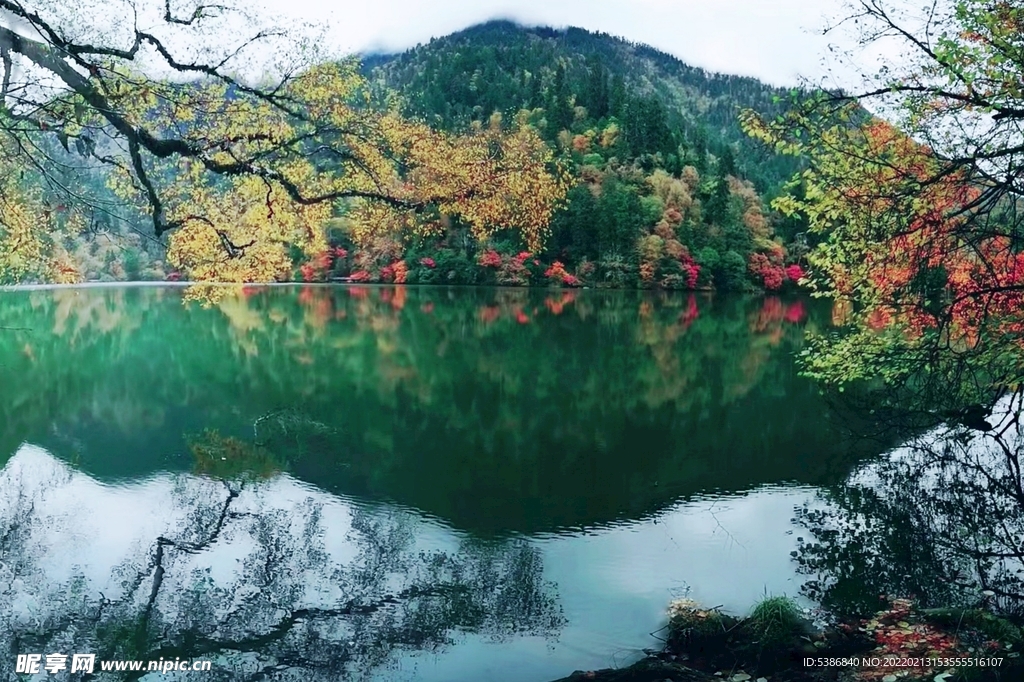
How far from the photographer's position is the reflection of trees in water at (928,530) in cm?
846

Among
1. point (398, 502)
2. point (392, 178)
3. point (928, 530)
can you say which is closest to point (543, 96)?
point (398, 502)

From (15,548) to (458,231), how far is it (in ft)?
184

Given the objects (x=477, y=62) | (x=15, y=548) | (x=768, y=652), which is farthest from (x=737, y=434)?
(x=477, y=62)

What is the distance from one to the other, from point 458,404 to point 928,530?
447 inches

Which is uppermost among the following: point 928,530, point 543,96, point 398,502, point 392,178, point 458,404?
point 543,96

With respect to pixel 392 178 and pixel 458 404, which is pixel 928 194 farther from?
pixel 458 404

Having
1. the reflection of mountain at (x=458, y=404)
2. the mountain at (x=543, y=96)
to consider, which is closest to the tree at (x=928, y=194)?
the reflection of mountain at (x=458, y=404)

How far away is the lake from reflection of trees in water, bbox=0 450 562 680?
0.03m

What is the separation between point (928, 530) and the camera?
33.6ft

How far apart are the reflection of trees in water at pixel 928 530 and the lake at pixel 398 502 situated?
54cm

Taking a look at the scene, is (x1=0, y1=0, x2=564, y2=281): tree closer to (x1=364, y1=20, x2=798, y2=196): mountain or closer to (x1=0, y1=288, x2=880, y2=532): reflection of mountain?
(x1=0, y1=288, x2=880, y2=532): reflection of mountain

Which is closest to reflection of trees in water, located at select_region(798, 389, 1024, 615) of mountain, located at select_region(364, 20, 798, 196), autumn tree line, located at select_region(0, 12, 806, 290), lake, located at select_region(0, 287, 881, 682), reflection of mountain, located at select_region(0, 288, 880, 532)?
lake, located at select_region(0, 287, 881, 682)

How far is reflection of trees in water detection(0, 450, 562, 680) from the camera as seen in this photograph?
7.45m

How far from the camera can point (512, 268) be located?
6212cm
